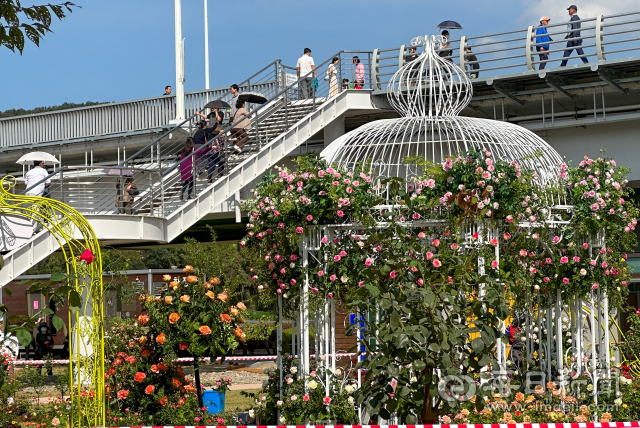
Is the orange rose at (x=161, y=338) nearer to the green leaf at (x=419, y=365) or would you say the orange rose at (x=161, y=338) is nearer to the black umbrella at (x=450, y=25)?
the green leaf at (x=419, y=365)

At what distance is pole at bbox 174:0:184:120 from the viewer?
2250 cm

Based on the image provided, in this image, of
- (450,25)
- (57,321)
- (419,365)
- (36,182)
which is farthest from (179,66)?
(57,321)

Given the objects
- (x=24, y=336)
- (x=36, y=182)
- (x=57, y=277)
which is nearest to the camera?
(x=24, y=336)

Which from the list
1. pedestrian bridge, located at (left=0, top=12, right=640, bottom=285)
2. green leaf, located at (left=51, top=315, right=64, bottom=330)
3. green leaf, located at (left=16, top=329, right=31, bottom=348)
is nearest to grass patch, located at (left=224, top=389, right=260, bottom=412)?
pedestrian bridge, located at (left=0, top=12, right=640, bottom=285)

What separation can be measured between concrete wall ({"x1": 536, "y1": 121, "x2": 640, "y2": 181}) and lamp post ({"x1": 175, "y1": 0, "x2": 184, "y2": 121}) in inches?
426

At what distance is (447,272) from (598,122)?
10.0 m

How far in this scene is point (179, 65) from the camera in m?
23.4

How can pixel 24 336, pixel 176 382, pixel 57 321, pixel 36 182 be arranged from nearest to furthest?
pixel 24 336 < pixel 57 321 < pixel 176 382 < pixel 36 182

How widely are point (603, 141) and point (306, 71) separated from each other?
7239mm

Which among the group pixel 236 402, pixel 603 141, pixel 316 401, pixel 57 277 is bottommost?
pixel 236 402

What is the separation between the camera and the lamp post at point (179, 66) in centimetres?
2250

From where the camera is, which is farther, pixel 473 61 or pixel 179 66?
pixel 179 66

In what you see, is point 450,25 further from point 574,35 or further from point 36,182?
point 36,182

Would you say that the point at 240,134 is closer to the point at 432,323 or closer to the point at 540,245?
the point at 540,245
